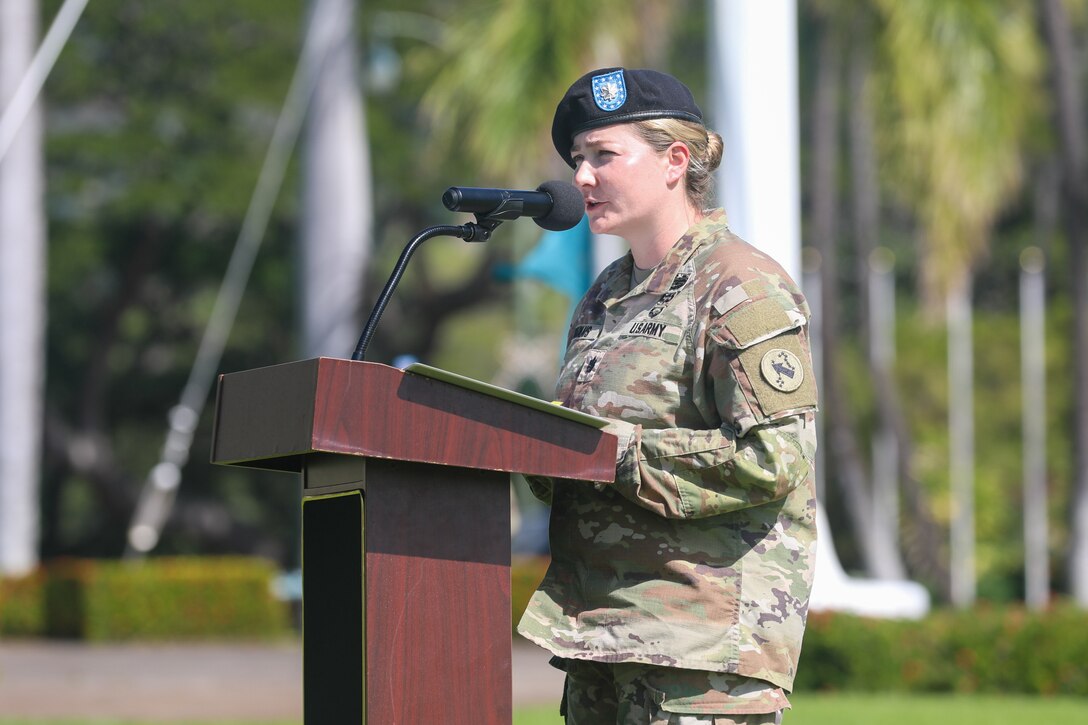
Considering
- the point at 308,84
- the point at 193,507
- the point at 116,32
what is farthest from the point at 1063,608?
the point at 193,507

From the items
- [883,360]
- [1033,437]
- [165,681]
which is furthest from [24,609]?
[1033,437]

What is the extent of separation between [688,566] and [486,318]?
35994mm

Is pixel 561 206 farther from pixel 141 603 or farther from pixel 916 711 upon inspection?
pixel 141 603

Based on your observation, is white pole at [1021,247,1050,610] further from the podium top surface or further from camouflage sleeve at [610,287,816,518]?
the podium top surface

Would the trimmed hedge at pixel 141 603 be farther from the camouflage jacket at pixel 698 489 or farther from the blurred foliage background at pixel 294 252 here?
the camouflage jacket at pixel 698 489

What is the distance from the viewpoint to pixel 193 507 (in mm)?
30688

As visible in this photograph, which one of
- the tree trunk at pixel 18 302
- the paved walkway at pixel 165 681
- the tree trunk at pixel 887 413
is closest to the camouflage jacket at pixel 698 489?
the paved walkway at pixel 165 681

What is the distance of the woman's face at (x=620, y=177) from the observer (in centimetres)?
315

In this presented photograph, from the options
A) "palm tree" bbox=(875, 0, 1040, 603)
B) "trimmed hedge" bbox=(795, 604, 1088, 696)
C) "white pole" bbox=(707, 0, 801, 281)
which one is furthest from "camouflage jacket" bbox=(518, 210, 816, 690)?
"palm tree" bbox=(875, 0, 1040, 603)

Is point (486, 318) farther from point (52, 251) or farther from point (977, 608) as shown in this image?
point (977, 608)

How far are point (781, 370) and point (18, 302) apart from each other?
2041 cm

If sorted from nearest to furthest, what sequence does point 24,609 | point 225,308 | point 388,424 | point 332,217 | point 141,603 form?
1. point 388,424
2. point 141,603
3. point 24,609
4. point 332,217
5. point 225,308

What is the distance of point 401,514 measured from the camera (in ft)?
9.30

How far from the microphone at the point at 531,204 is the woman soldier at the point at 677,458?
0.19ft
